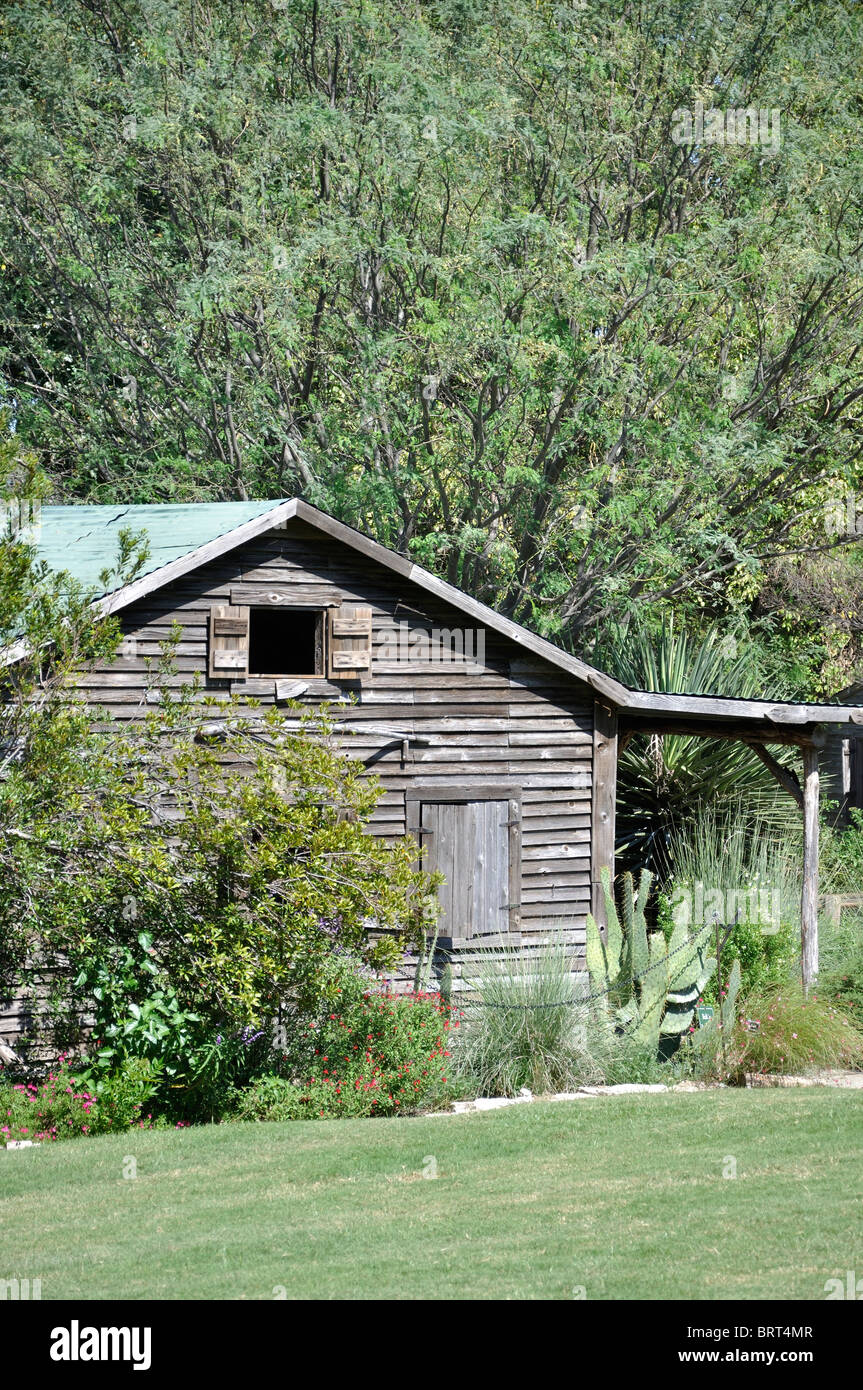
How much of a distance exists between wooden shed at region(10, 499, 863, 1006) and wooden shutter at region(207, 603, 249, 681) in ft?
0.05

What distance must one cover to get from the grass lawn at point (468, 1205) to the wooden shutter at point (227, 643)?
13.9 feet

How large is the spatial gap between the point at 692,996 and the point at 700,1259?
6.45m

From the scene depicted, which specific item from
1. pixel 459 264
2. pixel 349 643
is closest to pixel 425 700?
pixel 349 643

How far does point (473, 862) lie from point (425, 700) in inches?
66.1

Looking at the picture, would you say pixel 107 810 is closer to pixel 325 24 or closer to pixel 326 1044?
pixel 326 1044

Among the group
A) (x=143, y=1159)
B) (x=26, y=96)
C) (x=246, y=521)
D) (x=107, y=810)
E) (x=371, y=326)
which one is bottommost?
(x=143, y=1159)

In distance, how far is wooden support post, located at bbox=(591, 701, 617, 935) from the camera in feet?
47.5

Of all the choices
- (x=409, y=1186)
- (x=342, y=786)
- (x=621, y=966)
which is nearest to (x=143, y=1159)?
(x=409, y=1186)

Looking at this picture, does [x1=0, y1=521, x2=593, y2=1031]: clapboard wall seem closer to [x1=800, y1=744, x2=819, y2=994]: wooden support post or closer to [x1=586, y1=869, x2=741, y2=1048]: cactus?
[x1=586, y1=869, x2=741, y2=1048]: cactus

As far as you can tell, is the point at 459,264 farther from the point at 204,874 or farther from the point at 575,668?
the point at 204,874

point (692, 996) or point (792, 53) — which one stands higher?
point (792, 53)

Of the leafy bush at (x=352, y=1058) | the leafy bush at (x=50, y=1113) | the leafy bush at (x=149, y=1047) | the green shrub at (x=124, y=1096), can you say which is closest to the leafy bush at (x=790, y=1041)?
the leafy bush at (x=352, y=1058)

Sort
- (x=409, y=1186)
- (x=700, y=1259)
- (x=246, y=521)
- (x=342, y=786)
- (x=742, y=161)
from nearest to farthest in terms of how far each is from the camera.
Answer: (x=700, y=1259)
(x=409, y=1186)
(x=342, y=786)
(x=246, y=521)
(x=742, y=161)

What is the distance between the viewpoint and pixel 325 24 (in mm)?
19688
